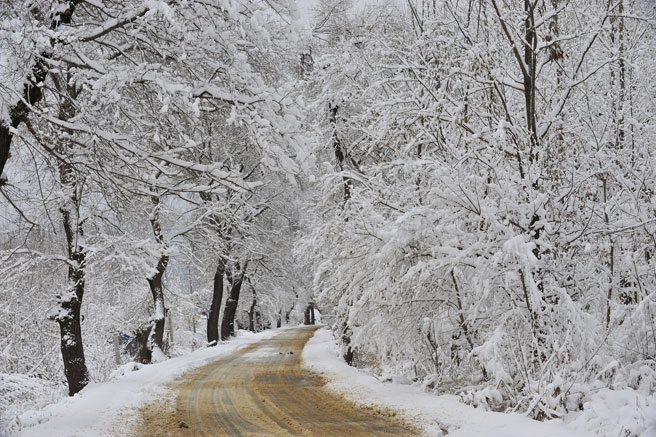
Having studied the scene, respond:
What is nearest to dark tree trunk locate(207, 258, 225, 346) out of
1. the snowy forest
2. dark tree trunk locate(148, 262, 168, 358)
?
dark tree trunk locate(148, 262, 168, 358)

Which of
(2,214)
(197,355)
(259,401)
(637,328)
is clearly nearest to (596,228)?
(637,328)

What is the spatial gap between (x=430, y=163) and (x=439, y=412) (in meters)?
3.64

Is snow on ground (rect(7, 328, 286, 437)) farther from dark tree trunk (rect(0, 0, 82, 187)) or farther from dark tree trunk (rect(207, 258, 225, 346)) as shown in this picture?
dark tree trunk (rect(207, 258, 225, 346))

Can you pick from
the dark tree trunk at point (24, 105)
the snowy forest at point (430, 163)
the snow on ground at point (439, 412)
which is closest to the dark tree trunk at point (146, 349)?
the snowy forest at point (430, 163)

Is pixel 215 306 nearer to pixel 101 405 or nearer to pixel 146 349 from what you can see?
pixel 146 349

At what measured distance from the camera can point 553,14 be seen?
22.6 feet

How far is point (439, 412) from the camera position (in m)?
6.82

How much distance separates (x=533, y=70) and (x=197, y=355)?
15203 mm

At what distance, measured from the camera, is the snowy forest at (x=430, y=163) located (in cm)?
535

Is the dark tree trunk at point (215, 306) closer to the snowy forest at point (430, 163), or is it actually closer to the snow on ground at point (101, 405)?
the snow on ground at point (101, 405)

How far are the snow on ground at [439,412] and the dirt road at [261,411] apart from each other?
314 millimetres

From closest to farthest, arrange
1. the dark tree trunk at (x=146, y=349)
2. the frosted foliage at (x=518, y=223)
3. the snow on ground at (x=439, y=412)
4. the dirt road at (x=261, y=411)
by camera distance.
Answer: the snow on ground at (x=439, y=412), the frosted foliage at (x=518, y=223), the dirt road at (x=261, y=411), the dark tree trunk at (x=146, y=349)

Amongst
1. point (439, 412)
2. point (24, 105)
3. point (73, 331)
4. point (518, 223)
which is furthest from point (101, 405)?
point (518, 223)

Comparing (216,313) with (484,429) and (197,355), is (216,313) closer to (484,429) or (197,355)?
(197,355)
